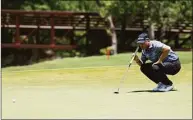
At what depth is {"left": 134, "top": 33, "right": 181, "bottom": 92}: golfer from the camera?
11102 millimetres

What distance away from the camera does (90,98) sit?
32.9 ft

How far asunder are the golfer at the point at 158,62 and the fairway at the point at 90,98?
36 cm

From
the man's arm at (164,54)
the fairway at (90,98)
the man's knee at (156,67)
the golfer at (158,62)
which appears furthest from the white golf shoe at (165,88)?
the man's arm at (164,54)

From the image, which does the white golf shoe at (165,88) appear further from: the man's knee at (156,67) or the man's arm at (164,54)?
the man's arm at (164,54)

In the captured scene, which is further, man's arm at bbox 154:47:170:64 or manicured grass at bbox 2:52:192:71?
manicured grass at bbox 2:52:192:71

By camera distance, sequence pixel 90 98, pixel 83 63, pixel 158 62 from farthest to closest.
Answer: pixel 83 63, pixel 158 62, pixel 90 98

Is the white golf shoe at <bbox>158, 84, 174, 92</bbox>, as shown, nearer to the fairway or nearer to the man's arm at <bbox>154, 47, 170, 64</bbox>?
the fairway

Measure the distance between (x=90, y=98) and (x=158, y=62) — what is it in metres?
1.92

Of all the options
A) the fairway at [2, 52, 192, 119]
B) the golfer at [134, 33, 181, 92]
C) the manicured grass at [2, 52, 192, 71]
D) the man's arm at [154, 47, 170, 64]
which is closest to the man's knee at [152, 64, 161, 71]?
the golfer at [134, 33, 181, 92]

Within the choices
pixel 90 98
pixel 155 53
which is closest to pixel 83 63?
pixel 155 53

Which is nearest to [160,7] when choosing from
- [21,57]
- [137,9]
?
[137,9]

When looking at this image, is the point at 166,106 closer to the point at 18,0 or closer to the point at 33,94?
the point at 33,94

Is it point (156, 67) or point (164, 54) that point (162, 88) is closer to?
point (156, 67)

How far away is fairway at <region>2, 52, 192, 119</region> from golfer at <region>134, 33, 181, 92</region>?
14.3 inches
